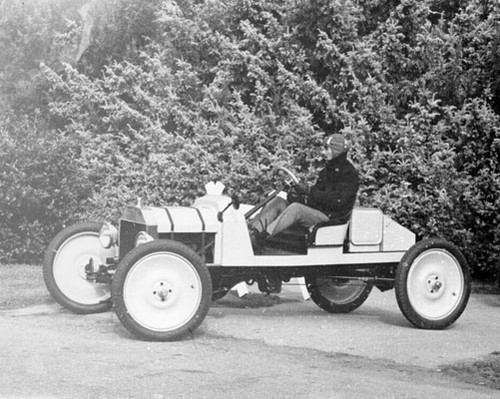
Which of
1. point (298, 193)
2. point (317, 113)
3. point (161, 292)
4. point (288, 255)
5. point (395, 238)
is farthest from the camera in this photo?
point (317, 113)

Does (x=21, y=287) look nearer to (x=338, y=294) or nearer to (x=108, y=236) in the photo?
(x=108, y=236)

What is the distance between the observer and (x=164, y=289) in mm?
9289

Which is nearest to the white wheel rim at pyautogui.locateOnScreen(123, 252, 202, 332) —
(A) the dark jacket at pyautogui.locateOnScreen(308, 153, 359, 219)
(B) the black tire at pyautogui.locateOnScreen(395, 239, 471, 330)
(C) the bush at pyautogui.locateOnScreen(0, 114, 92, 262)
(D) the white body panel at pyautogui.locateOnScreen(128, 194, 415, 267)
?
(D) the white body panel at pyautogui.locateOnScreen(128, 194, 415, 267)

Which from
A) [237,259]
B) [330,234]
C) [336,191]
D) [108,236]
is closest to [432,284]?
[330,234]

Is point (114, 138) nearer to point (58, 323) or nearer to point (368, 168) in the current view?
point (368, 168)

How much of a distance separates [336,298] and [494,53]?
5.20m

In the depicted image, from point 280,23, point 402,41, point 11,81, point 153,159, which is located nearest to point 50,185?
point 153,159

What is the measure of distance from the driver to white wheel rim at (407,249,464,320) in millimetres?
872

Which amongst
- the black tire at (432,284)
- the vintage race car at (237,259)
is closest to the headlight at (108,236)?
the vintage race car at (237,259)

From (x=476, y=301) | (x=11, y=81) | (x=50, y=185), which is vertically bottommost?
(x=476, y=301)

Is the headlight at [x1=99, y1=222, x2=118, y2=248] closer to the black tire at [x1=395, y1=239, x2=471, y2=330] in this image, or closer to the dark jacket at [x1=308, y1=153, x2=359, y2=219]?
the dark jacket at [x1=308, y1=153, x2=359, y2=219]

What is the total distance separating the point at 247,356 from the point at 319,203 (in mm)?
2507

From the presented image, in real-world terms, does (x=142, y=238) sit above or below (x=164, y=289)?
above

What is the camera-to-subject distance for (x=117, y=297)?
906cm
